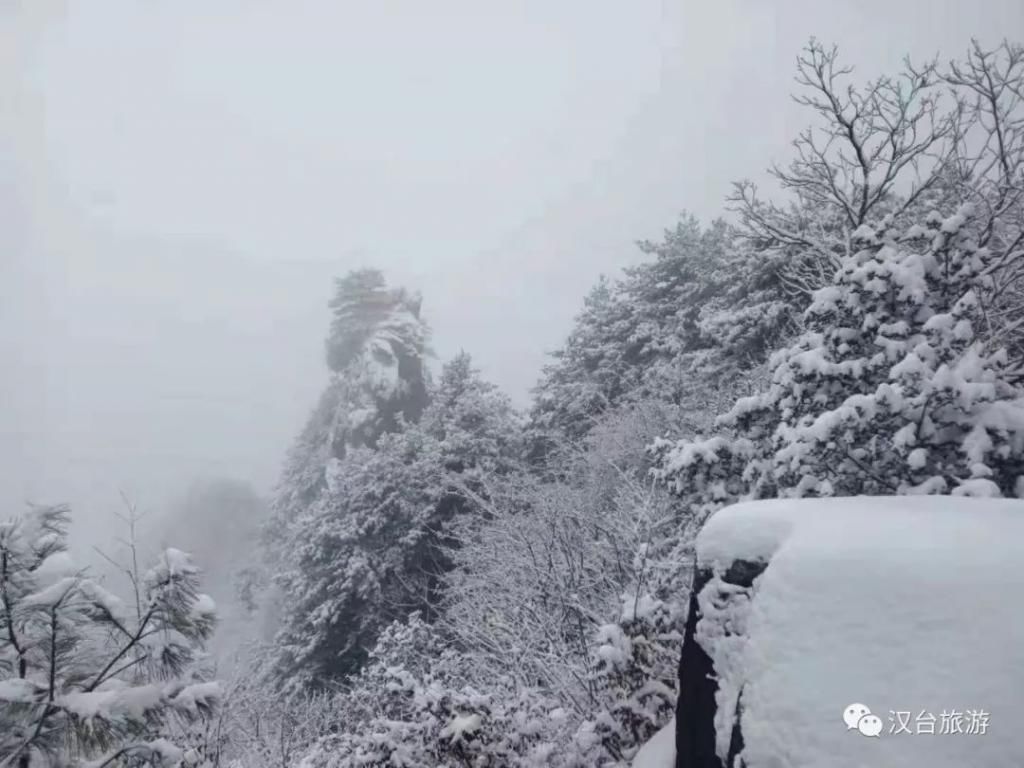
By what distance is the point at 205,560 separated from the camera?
124 feet

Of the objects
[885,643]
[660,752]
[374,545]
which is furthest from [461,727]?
[374,545]

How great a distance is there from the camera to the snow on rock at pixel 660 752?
10.8 ft

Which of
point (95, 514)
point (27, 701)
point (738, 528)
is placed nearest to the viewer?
point (738, 528)

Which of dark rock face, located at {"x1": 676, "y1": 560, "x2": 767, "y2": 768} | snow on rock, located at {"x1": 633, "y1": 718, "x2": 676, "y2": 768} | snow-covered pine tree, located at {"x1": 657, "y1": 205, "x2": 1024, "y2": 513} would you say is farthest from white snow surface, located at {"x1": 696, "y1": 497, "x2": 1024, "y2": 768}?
snow-covered pine tree, located at {"x1": 657, "y1": 205, "x2": 1024, "y2": 513}

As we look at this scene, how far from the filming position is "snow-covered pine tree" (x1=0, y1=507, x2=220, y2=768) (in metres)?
3.08

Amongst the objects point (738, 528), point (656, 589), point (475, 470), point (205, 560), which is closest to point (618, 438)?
point (475, 470)

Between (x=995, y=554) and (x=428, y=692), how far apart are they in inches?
153

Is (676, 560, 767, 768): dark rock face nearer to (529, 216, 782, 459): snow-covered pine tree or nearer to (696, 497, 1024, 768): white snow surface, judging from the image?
(696, 497, 1024, 768): white snow surface

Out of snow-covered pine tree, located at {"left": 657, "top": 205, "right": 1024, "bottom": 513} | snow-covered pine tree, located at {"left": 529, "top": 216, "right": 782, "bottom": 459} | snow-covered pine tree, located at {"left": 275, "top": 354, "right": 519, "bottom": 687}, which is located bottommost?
snow-covered pine tree, located at {"left": 275, "top": 354, "right": 519, "bottom": 687}

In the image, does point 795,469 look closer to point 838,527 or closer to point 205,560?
point 838,527

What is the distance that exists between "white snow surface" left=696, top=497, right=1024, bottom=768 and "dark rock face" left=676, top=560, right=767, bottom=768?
0.55ft

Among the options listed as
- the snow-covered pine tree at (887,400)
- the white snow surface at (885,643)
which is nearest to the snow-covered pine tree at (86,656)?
the white snow surface at (885,643)

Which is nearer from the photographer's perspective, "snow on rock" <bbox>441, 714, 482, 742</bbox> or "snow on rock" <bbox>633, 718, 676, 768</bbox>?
"snow on rock" <bbox>633, 718, 676, 768</bbox>

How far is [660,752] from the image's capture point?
3424mm
